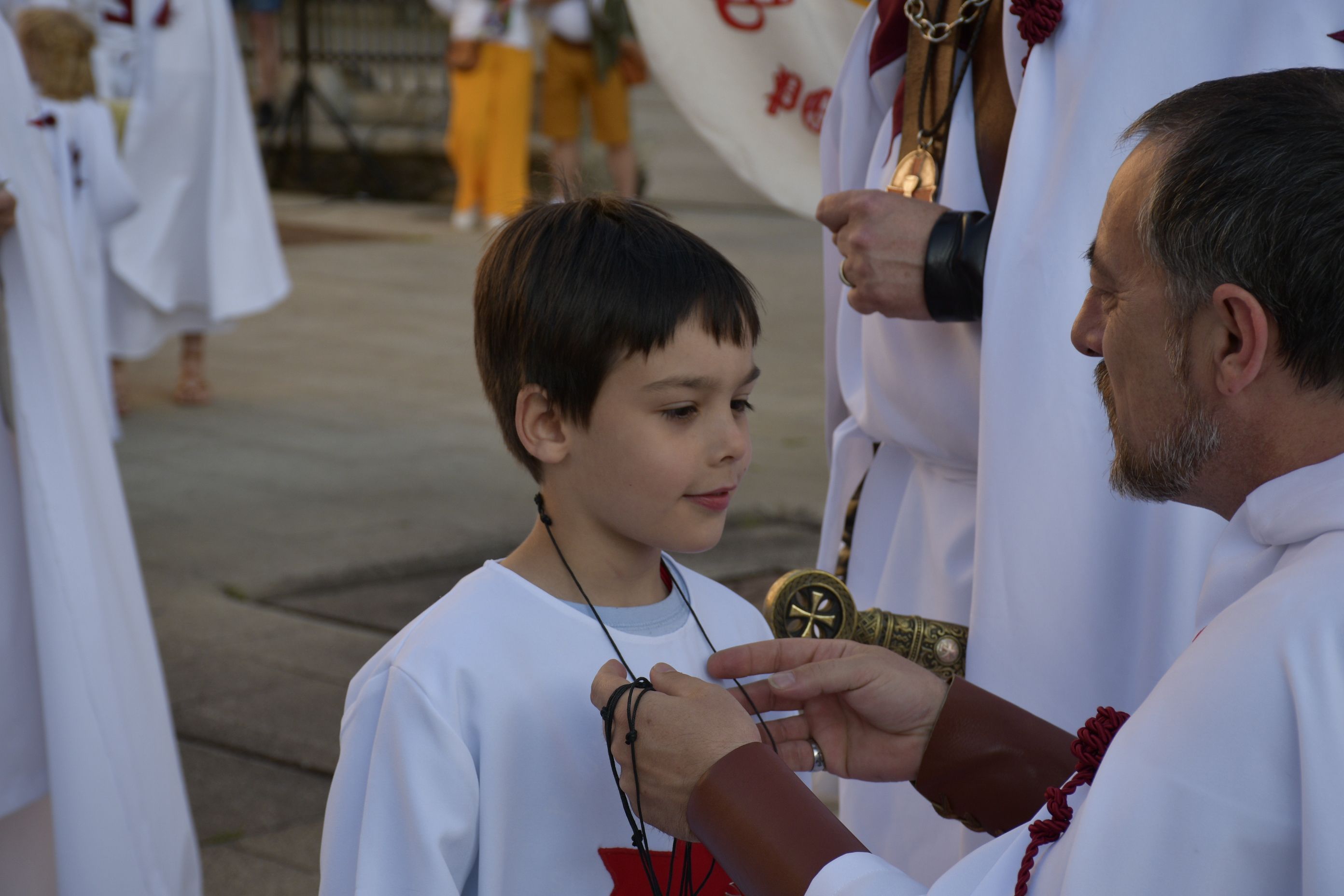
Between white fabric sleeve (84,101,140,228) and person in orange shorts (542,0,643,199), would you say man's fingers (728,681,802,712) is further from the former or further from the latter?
person in orange shorts (542,0,643,199)

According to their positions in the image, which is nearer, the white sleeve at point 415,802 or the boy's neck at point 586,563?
the white sleeve at point 415,802

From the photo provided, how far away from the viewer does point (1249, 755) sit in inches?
41.2

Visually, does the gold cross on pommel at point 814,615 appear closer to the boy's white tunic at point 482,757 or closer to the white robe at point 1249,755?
the boy's white tunic at point 482,757

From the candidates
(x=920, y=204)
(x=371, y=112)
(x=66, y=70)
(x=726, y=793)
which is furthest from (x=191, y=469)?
(x=371, y=112)

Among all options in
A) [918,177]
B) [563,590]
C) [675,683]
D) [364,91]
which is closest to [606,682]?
[675,683]

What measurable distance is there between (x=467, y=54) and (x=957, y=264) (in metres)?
9.47

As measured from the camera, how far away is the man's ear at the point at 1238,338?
1.14 m

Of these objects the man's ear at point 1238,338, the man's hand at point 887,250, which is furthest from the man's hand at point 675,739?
the man's hand at point 887,250

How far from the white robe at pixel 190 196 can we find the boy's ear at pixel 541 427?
201 inches

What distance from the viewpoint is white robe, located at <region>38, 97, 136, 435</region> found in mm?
5621

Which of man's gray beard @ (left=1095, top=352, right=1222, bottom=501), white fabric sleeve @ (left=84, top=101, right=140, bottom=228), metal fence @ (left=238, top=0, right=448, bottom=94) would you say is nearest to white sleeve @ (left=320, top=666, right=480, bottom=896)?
man's gray beard @ (left=1095, top=352, right=1222, bottom=501)

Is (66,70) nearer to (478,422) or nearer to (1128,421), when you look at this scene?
(478,422)

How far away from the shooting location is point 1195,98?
1.26 meters

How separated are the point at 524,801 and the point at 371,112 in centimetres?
1334
